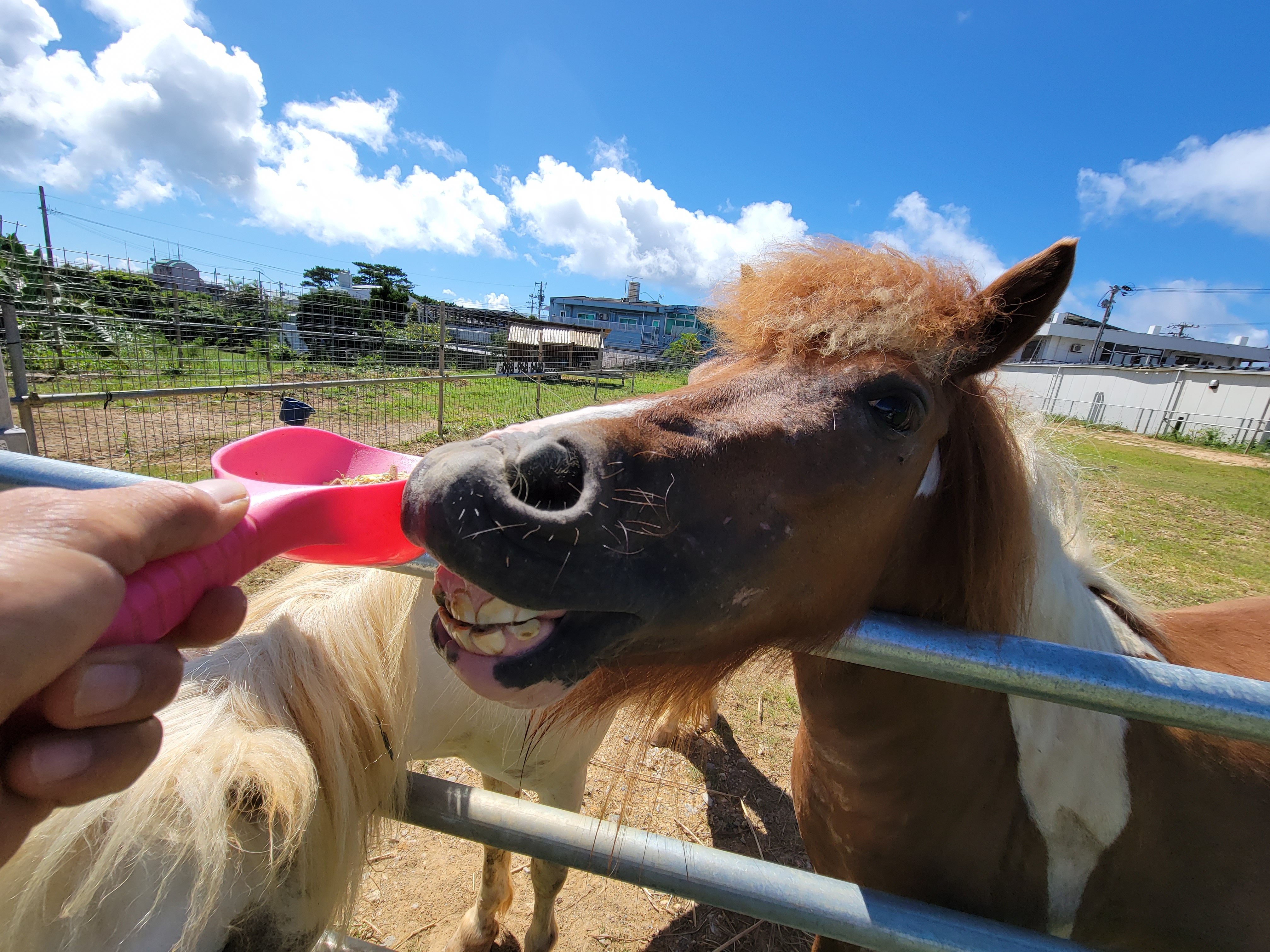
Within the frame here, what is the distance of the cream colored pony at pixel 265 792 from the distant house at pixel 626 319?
38.9ft

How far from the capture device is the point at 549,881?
257 cm

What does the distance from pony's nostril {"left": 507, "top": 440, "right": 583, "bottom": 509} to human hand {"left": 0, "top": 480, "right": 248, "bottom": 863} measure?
44 centimetres

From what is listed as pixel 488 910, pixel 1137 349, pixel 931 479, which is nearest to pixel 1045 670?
pixel 931 479

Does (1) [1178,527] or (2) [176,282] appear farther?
(1) [1178,527]

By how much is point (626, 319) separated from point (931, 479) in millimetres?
56569

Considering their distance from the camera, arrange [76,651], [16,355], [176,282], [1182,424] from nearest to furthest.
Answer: [76,651], [16,355], [176,282], [1182,424]

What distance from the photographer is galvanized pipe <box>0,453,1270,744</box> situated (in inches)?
37.4

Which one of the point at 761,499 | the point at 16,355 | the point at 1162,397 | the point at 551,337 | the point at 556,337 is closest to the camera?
the point at 761,499

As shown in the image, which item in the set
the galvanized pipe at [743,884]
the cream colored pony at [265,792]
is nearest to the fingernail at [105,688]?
the cream colored pony at [265,792]

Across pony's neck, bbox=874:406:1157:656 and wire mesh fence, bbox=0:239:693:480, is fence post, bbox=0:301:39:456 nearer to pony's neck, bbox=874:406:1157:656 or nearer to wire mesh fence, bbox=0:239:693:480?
wire mesh fence, bbox=0:239:693:480

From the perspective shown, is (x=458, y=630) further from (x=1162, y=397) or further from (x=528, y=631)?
(x=1162, y=397)

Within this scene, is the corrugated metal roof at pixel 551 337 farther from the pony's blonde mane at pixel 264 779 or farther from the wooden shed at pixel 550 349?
the pony's blonde mane at pixel 264 779

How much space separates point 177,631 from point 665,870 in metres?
1.08

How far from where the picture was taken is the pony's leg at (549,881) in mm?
2568
